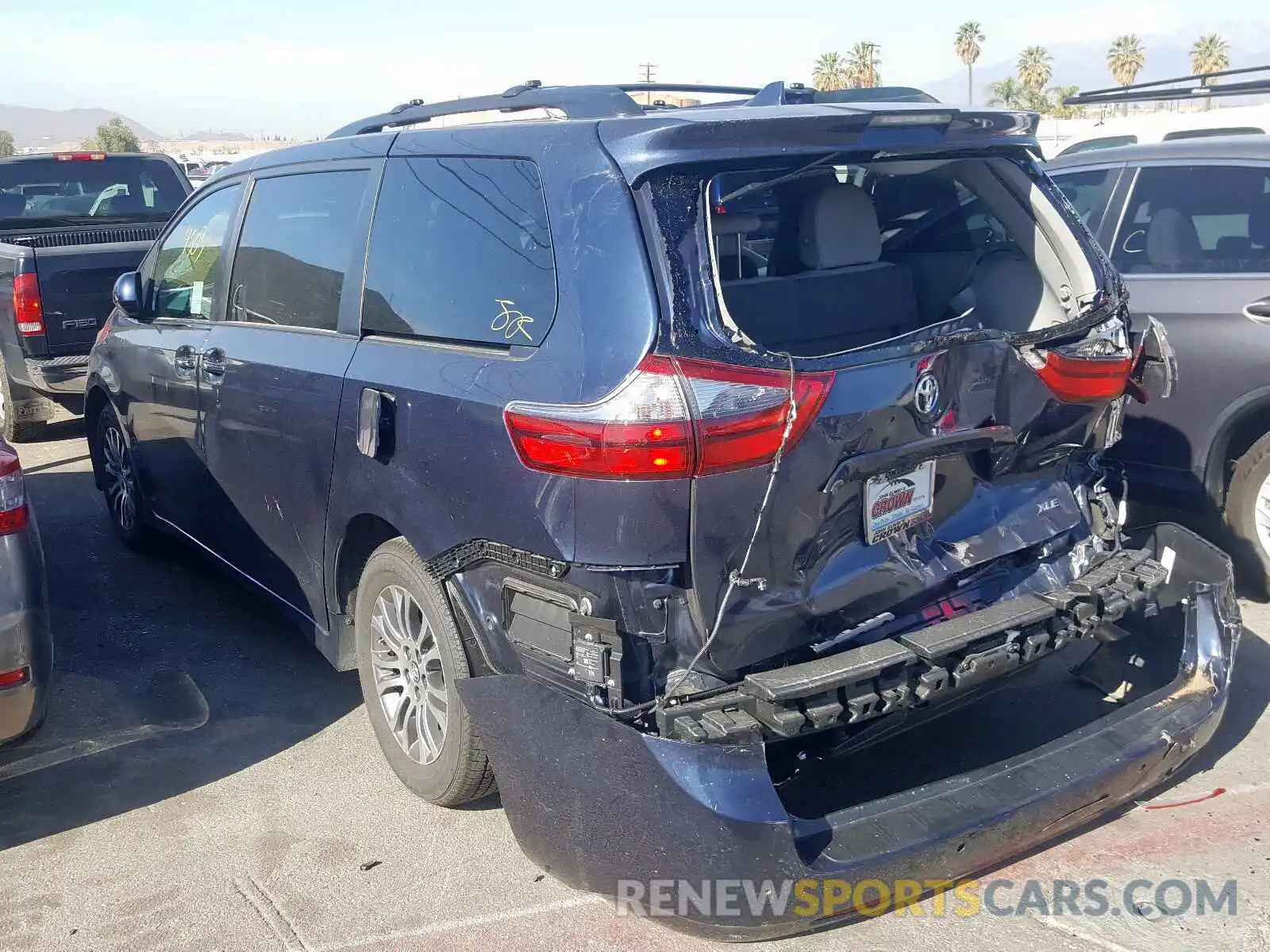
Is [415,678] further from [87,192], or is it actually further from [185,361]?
[87,192]

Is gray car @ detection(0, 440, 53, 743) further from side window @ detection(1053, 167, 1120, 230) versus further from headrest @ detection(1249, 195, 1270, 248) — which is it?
headrest @ detection(1249, 195, 1270, 248)

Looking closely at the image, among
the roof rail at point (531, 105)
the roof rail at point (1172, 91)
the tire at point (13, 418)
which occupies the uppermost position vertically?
the roof rail at point (1172, 91)

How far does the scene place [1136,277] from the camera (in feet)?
17.1

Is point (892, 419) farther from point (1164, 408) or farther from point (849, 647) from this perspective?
point (1164, 408)

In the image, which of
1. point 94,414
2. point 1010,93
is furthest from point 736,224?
point 1010,93

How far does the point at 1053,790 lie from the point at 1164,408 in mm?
2756

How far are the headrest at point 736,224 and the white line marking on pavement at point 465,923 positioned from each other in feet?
5.83

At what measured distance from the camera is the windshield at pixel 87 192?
9.21 metres

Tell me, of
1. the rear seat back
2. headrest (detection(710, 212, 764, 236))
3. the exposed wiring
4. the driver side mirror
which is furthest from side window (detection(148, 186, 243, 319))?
the exposed wiring

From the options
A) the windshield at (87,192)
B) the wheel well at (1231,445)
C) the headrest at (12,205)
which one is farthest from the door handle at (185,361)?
the headrest at (12,205)

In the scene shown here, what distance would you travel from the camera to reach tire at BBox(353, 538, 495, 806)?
3.27 metres

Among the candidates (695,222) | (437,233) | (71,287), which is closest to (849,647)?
(695,222)

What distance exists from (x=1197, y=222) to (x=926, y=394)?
2.96 m
